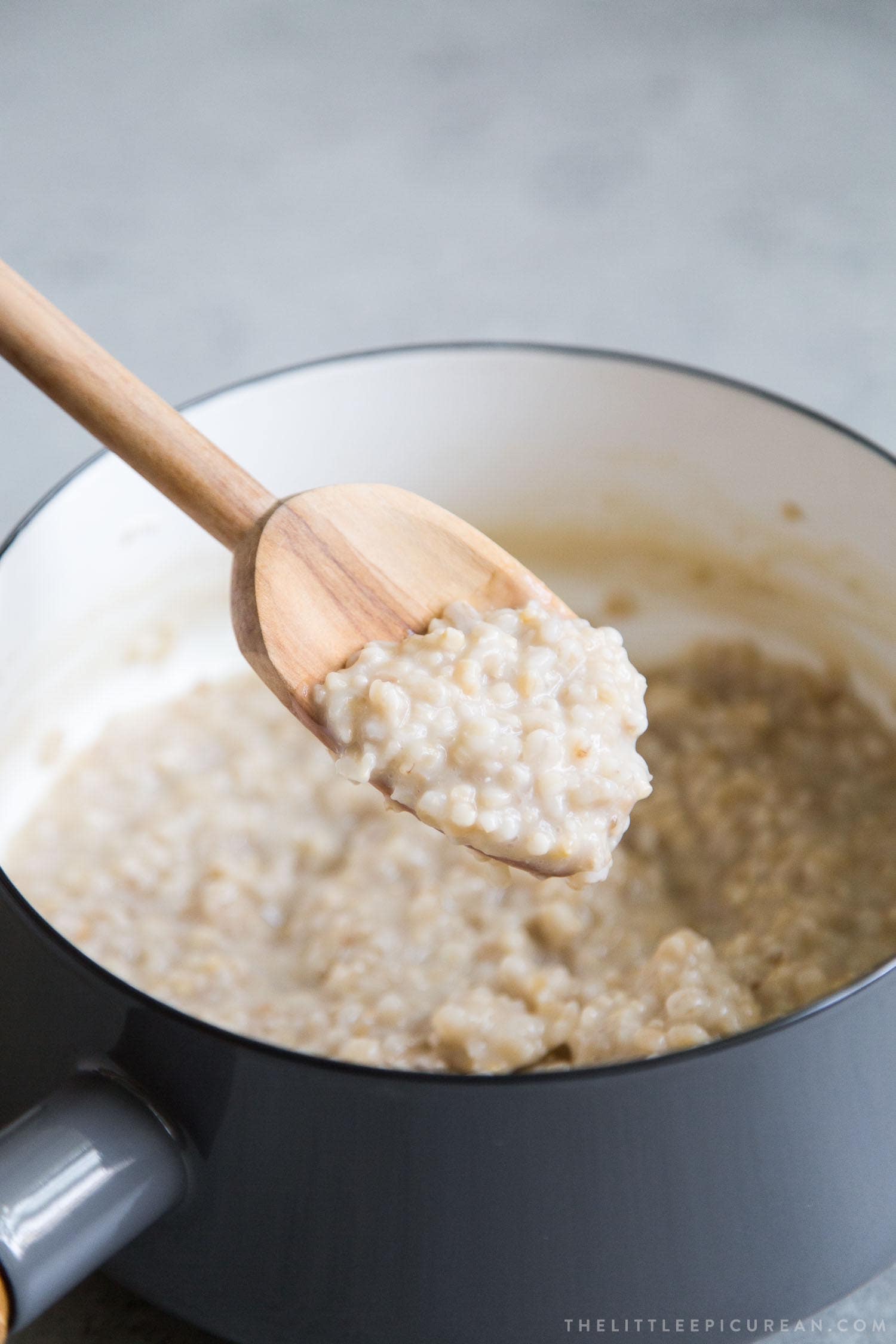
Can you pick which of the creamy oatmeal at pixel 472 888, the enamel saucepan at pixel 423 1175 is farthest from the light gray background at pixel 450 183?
the enamel saucepan at pixel 423 1175

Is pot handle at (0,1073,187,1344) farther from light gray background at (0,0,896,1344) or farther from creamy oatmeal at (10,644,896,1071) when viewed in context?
light gray background at (0,0,896,1344)

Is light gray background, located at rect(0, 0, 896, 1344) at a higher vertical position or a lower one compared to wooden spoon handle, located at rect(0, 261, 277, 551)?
lower

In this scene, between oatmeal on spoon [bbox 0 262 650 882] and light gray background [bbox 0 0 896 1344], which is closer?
oatmeal on spoon [bbox 0 262 650 882]

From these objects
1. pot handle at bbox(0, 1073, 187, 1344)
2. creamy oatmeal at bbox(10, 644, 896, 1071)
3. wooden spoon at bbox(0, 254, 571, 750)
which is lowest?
creamy oatmeal at bbox(10, 644, 896, 1071)

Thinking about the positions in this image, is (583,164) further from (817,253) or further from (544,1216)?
(544,1216)

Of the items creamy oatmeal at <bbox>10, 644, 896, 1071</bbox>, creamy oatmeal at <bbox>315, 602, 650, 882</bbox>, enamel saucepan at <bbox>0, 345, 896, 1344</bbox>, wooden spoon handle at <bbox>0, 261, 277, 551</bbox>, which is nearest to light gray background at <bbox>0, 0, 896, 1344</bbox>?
creamy oatmeal at <bbox>10, 644, 896, 1071</bbox>

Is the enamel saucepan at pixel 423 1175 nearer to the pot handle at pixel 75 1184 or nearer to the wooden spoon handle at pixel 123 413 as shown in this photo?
the pot handle at pixel 75 1184

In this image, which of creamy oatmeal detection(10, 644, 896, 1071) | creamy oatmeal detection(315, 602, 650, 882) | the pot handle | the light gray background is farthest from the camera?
the light gray background

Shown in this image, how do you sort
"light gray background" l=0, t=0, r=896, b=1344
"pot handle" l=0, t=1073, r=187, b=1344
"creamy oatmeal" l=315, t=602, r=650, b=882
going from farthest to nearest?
"light gray background" l=0, t=0, r=896, b=1344
"creamy oatmeal" l=315, t=602, r=650, b=882
"pot handle" l=0, t=1073, r=187, b=1344
